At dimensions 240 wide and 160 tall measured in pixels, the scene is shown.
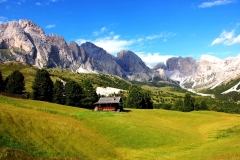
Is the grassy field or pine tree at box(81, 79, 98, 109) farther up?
pine tree at box(81, 79, 98, 109)

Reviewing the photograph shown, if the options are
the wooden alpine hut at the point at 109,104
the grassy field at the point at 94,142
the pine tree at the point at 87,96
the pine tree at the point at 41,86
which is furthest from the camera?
the pine tree at the point at 87,96

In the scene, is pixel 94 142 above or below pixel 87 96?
below

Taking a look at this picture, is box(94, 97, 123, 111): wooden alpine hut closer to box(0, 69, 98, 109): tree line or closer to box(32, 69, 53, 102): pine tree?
box(0, 69, 98, 109): tree line

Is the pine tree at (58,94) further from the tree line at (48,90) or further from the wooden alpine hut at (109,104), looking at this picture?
the wooden alpine hut at (109,104)

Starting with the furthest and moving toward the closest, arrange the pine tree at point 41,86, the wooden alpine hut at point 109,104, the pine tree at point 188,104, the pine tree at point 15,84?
the pine tree at point 188,104
the pine tree at point 41,86
the pine tree at point 15,84
the wooden alpine hut at point 109,104

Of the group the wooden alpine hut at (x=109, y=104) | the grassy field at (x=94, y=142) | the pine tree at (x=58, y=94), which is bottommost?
the grassy field at (x=94, y=142)

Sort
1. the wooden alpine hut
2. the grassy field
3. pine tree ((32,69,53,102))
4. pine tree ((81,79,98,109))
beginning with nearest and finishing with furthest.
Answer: the grassy field → the wooden alpine hut → pine tree ((32,69,53,102)) → pine tree ((81,79,98,109))

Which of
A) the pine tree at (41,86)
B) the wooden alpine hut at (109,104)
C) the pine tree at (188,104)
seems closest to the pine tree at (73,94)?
the pine tree at (41,86)

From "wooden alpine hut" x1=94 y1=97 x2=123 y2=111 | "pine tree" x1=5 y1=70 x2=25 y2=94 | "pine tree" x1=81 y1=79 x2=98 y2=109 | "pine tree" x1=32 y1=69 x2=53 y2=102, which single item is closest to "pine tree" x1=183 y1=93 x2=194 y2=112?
"wooden alpine hut" x1=94 y1=97 x2=123 y2=111

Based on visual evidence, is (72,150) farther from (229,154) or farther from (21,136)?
(229,154)

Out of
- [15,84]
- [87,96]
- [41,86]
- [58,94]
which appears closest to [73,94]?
[87,96]

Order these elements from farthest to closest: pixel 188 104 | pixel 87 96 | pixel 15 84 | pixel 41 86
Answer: pixel 188 104 < pixel 87 96 < pixel 41 86 < pixel 15 84

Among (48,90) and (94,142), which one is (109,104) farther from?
(94,142)

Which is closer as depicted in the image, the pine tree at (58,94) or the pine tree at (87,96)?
the pine tree at (87,96)
